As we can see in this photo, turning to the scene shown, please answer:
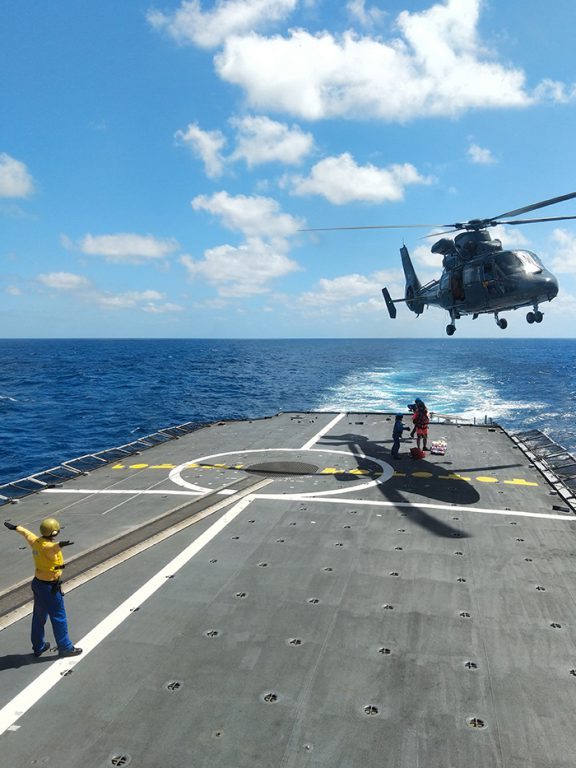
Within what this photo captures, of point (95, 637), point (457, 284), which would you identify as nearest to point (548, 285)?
point (457, 284)

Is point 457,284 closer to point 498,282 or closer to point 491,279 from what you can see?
point 491,279

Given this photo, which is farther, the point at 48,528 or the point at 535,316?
the point at 535,316

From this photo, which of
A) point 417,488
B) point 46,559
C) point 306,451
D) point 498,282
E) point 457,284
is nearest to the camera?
point 46,559

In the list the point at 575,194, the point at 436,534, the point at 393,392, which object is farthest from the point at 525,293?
the point at 393,392

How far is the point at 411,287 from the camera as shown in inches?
1353

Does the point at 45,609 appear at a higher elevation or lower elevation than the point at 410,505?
higher

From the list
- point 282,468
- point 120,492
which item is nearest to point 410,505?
point 282,468

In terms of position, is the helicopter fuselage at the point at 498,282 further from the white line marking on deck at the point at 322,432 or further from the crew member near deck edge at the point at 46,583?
the crew member near deck edge at the point at 46,583

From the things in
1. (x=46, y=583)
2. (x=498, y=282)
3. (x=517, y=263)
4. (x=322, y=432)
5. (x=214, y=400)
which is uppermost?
(x=517, y=263)

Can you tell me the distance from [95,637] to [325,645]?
371cm

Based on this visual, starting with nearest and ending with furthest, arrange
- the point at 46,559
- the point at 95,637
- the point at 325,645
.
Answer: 1. the point at 46,559
2. the point at 325,645
3. the point at 95,637

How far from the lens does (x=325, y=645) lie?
25.5ft

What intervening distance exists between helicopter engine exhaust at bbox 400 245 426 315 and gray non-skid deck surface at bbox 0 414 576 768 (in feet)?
66.0

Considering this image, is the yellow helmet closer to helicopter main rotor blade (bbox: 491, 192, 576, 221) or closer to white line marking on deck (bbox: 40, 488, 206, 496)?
white line marking on deck (bbox: 40, 488, 206, 496)
